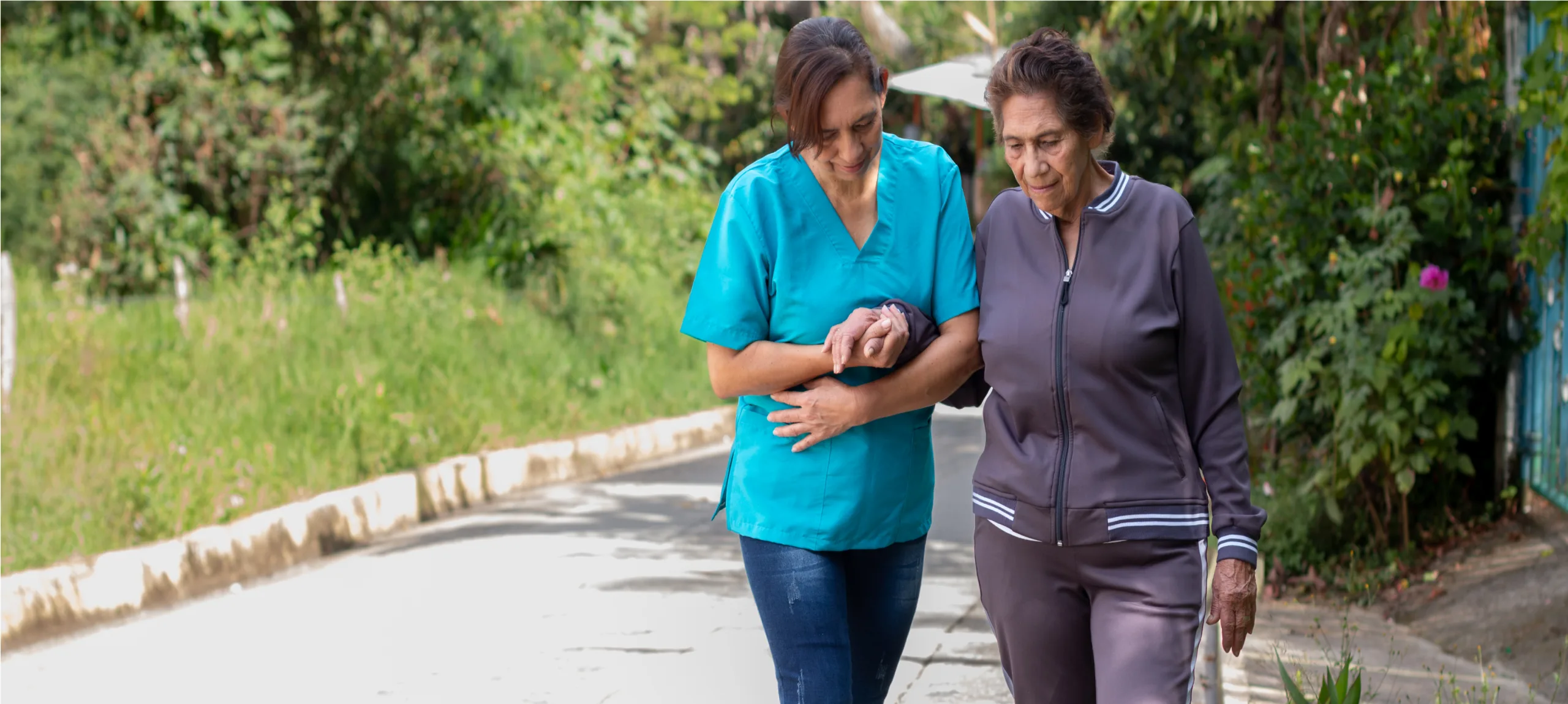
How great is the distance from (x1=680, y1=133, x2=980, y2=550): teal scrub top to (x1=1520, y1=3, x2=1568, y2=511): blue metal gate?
3.66 m

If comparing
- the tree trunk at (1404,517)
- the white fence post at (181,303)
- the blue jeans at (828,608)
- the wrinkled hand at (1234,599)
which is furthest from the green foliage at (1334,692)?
the white fence post at (181,303)

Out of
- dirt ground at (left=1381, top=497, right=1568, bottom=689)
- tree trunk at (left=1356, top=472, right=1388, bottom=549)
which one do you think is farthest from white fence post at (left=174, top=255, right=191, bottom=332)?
dirt ground at (left=1381, top=497, right=1568, bottom=689)

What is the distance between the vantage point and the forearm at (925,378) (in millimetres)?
2742

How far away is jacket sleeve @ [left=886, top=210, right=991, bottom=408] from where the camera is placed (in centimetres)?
274

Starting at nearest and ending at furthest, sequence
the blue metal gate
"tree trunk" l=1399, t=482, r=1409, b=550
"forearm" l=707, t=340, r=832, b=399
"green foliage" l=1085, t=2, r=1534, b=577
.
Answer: "forearm" l=707, t=340, r=832, b=399 < the blue metal gate < "green foliage" l=1085, t=2, r=1534, b=577 < "tree trunk" l=1399, t=482, r=1409, b=550

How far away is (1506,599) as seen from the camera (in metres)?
5.50

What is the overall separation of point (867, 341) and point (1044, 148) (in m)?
0.45

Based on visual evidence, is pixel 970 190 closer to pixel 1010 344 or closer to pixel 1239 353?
pixel 1239 353

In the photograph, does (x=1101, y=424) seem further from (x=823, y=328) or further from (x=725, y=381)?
(x=725, y=381)

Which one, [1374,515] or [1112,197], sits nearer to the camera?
[1112,197]

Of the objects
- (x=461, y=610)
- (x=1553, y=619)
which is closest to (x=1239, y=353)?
(x=1553, y=619)

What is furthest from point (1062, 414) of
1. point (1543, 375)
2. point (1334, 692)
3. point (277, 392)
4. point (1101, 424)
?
point (277, 392)

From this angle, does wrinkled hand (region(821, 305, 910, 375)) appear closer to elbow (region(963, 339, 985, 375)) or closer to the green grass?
elbow (region(963, 339, 985, 375))

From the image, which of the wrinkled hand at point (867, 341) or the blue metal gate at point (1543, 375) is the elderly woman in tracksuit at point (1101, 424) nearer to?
the wrinkled hand at point (867, 341)
